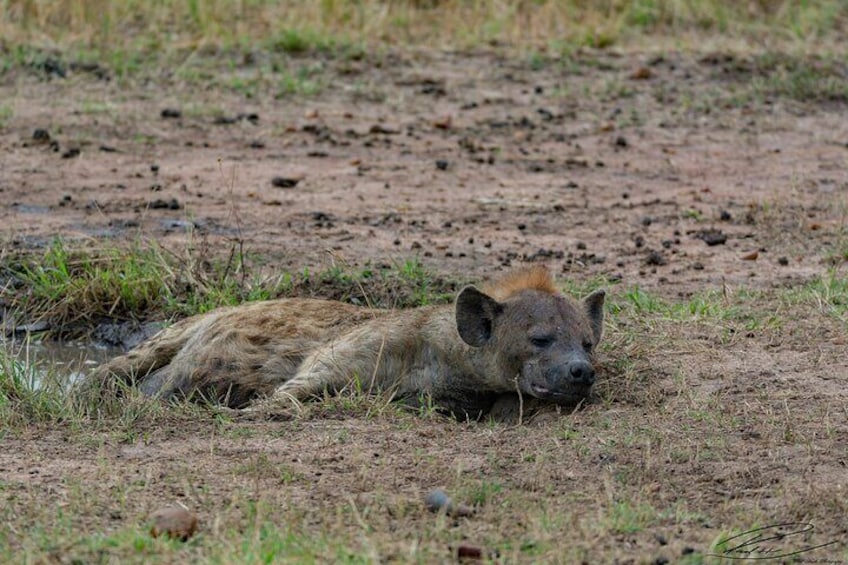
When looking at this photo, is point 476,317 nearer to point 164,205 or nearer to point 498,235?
point 498,235

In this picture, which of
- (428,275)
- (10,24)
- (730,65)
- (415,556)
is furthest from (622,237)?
(10,24)

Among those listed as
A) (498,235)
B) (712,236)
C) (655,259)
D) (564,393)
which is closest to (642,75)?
(712,236)

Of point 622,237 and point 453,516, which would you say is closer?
Result: point 453,516

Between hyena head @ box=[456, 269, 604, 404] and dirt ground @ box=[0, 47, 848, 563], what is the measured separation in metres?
0.14

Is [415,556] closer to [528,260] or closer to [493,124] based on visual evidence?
[528,260]

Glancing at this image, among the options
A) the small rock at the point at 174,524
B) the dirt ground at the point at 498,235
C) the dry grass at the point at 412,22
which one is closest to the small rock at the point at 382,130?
the dirt ground at the point at 498,235

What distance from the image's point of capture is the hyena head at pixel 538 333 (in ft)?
18.4

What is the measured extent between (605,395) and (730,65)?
6.45 m

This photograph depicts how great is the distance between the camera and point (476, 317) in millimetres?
5930

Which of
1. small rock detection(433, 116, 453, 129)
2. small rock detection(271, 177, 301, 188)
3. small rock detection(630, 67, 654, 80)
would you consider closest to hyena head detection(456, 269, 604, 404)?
small rock detection(271, 177, 301, 188)

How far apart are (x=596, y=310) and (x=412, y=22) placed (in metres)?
6.65

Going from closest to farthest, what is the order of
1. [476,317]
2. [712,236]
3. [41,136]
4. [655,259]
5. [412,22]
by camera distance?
1. [476,317]
2. [655,259]
3. [712,236]
4. [41,136]
5. [412,22]

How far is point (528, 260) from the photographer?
7.68 metres

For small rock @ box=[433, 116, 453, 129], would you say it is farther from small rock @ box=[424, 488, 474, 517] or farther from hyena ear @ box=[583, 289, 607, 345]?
small rock @ box=[424, 488, 474, 517]
